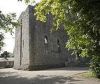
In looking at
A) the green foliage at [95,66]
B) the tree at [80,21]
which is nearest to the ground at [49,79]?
the green foliage at [95,66]

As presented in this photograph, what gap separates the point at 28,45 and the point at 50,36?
14.1 feet

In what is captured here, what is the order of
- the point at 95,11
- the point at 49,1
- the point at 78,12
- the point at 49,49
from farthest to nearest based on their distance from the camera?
the point at 49,49
the point at 49,1
the point at 78,12
the point at 95,11

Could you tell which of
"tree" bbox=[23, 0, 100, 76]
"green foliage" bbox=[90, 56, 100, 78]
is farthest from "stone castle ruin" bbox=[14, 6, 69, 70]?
"tree" bbox=[23, 0, 100, 76]

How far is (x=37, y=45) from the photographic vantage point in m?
30.8

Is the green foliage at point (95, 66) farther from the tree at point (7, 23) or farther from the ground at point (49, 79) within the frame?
the tree at point (7, 23)

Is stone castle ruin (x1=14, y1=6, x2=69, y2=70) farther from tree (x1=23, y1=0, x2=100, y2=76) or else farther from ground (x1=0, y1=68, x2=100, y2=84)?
tree (x1=23, y1=0, x2=100, y2=76)

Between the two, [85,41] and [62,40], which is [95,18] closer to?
[85,41]

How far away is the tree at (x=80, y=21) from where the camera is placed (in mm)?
12139

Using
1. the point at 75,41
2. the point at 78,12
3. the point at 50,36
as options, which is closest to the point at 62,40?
the point at 50,36

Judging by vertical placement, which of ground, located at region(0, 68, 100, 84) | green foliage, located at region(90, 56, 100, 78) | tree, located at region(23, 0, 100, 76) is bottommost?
ground, located at region(0, 68, 100, 84)

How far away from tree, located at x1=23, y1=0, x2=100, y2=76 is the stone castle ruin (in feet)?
45.1

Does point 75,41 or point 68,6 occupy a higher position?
point 68,6

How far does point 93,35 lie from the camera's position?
14.2 meters

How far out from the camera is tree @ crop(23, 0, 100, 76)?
1214 cm
